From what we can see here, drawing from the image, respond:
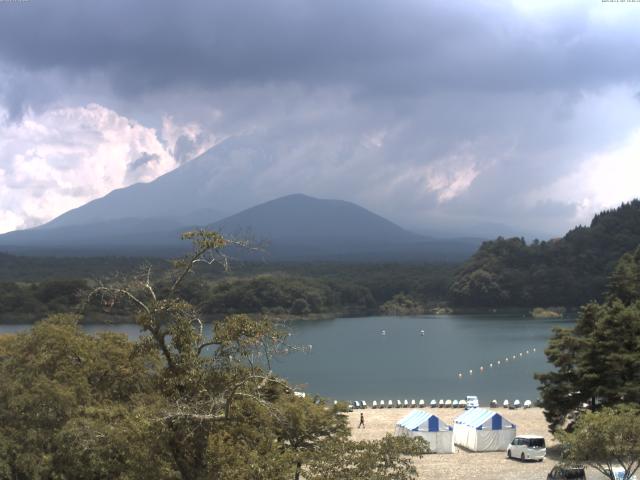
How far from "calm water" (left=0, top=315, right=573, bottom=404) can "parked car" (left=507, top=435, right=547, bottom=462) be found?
864 cm

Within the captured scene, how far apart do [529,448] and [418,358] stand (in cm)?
3539

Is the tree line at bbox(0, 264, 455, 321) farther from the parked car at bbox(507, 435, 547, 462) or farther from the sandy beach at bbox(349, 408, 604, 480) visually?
the parked car at bbox(507, 435, 547, 462)

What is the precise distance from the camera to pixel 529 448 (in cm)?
1950

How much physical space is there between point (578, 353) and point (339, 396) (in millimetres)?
19548

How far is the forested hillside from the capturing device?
306 ft

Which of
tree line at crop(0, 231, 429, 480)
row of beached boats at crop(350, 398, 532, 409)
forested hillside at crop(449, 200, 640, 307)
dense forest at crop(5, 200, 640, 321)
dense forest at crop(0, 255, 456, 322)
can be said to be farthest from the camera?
forested hillside at crop(449, 200, 640, 307)

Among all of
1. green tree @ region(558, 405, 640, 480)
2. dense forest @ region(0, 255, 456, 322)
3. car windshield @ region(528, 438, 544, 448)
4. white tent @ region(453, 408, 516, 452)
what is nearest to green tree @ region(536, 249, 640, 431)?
white tent @ region(453, 408, 516, 452)

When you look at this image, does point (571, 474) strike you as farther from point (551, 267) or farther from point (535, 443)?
point (551, 267)

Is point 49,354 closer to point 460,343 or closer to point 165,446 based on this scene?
point 165,446

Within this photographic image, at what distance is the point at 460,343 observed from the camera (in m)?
62.7

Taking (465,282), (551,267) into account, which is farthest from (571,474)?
(551,267)

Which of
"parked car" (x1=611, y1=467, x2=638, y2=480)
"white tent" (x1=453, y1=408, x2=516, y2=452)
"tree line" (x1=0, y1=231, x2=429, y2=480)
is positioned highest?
"tree line" (x1=0, y1=231, x2=429, y2=480)

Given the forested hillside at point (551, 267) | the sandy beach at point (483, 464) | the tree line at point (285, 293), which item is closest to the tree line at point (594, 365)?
the sandy beach at point (483, 464)

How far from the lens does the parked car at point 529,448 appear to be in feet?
63.9
